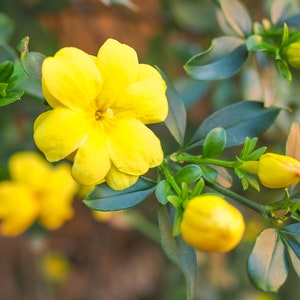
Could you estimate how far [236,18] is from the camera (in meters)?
0.95

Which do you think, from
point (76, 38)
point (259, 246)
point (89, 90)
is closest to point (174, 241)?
point (259, 246)

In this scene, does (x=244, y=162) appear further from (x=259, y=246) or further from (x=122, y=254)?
(x=122, y=254)

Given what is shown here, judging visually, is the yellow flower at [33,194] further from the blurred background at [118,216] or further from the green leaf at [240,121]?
the green leaf at [240,121]

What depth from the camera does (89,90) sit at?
2.33ft

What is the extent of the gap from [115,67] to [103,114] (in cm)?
6

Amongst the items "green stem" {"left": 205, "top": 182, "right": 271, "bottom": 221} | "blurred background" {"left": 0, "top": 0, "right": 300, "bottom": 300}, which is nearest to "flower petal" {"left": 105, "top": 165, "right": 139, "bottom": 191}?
"green stem" {"left": 205, "top": 182, "right": 271, "bottom": 221}

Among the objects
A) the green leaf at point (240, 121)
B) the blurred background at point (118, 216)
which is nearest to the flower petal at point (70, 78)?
the green leaf at point (240, 121)

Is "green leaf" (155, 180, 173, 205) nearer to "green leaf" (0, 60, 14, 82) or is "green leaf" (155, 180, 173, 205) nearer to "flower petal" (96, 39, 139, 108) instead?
"flower petal" (96, 39, 139, 108)

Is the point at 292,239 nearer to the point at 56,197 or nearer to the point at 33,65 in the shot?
the point at 33,65

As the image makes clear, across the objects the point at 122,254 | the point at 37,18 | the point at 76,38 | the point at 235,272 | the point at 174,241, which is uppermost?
the point at 174,241

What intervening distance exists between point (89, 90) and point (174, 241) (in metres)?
0.20

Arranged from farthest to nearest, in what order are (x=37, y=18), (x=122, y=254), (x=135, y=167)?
1. (x=122, y=254)
2. (x=37, y=18)
3. (x=135, y=167)

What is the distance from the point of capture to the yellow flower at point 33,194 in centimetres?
116

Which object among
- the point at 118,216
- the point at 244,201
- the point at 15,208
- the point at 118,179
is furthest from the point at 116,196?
the point at 118,216
